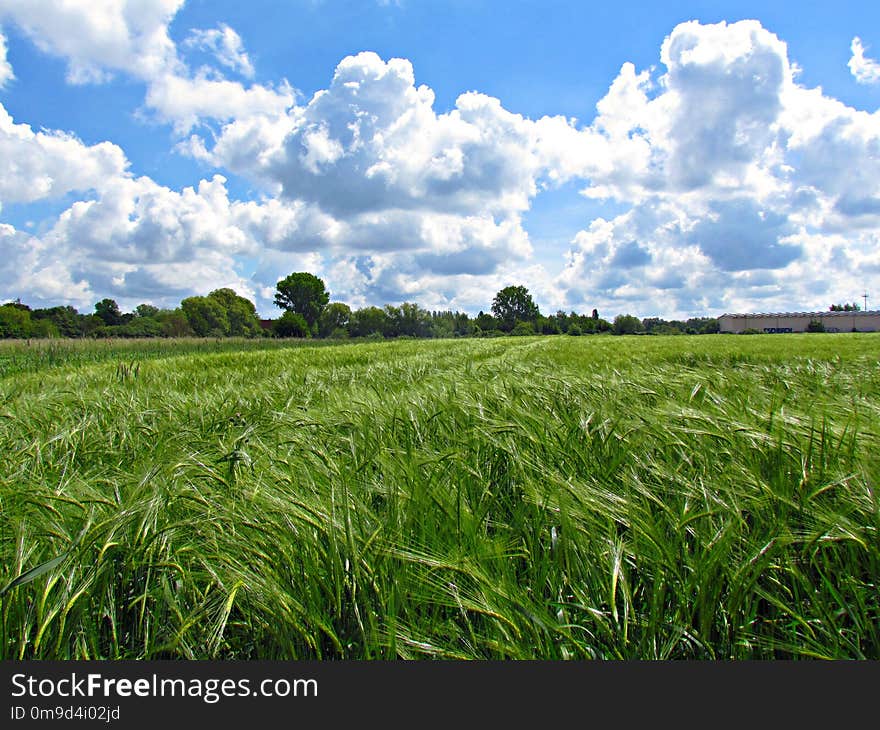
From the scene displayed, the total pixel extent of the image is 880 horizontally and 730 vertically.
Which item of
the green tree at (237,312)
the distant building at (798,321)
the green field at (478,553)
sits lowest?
the green field at (478,553)

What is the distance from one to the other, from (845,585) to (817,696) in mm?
330

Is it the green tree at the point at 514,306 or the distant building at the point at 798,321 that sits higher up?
the green tree at the point at 514,306

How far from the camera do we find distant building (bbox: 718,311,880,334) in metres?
87.2

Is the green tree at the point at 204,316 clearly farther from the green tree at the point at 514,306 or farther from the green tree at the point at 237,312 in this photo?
the green tree at the point at 514,306

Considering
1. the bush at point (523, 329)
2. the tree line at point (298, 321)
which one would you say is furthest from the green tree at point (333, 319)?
the bush at point (523, 329)

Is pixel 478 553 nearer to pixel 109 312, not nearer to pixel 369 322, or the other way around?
pixel 369 322

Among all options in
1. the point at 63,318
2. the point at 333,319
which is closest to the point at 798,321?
the point at 333,319

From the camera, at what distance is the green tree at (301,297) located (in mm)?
99875

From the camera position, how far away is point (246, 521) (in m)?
1.09

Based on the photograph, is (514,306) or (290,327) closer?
(290,327)

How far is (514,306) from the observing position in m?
132

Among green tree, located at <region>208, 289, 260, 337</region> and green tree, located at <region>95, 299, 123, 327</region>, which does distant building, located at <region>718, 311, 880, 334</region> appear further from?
green tree, located at <region>95, 299, 123, 327</region>

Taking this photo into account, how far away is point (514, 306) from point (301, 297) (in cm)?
6106

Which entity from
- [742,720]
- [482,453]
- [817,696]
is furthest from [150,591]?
[817,696]
